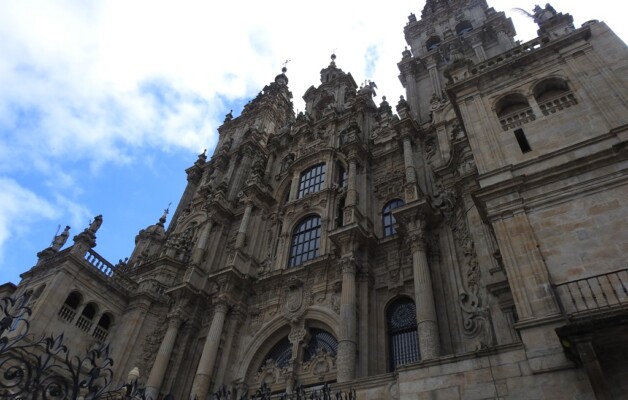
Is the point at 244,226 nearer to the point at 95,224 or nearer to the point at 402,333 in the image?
the point at 95,224

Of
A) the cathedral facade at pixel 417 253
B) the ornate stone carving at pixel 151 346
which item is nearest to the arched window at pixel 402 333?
the cathedral facade at pixel 417 253

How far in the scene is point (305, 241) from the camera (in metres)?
22.1

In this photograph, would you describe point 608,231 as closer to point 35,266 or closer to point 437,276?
point 437,276

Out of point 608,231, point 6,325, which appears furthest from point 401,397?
point 6,325

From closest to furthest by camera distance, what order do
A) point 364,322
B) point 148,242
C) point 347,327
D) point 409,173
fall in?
point 347,327 → point 364,322 → point 409,173 → point 148,242

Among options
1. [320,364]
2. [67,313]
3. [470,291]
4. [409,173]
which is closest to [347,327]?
[320,364]

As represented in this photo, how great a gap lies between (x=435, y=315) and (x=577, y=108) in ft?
23.8

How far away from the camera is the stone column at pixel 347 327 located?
14102 millimetres

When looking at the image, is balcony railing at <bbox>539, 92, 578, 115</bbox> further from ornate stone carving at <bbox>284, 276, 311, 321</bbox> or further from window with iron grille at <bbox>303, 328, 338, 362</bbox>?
ornate stone carving at <bbox>284, 276, 311, 321</bbox>

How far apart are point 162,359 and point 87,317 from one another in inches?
183

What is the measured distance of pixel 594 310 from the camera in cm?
787

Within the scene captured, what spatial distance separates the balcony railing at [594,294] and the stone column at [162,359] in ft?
51.2

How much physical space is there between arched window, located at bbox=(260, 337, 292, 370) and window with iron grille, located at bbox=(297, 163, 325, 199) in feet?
28.2

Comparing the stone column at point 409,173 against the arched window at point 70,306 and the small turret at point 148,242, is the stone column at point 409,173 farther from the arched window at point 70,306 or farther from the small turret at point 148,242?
the small turret at point 148,242
